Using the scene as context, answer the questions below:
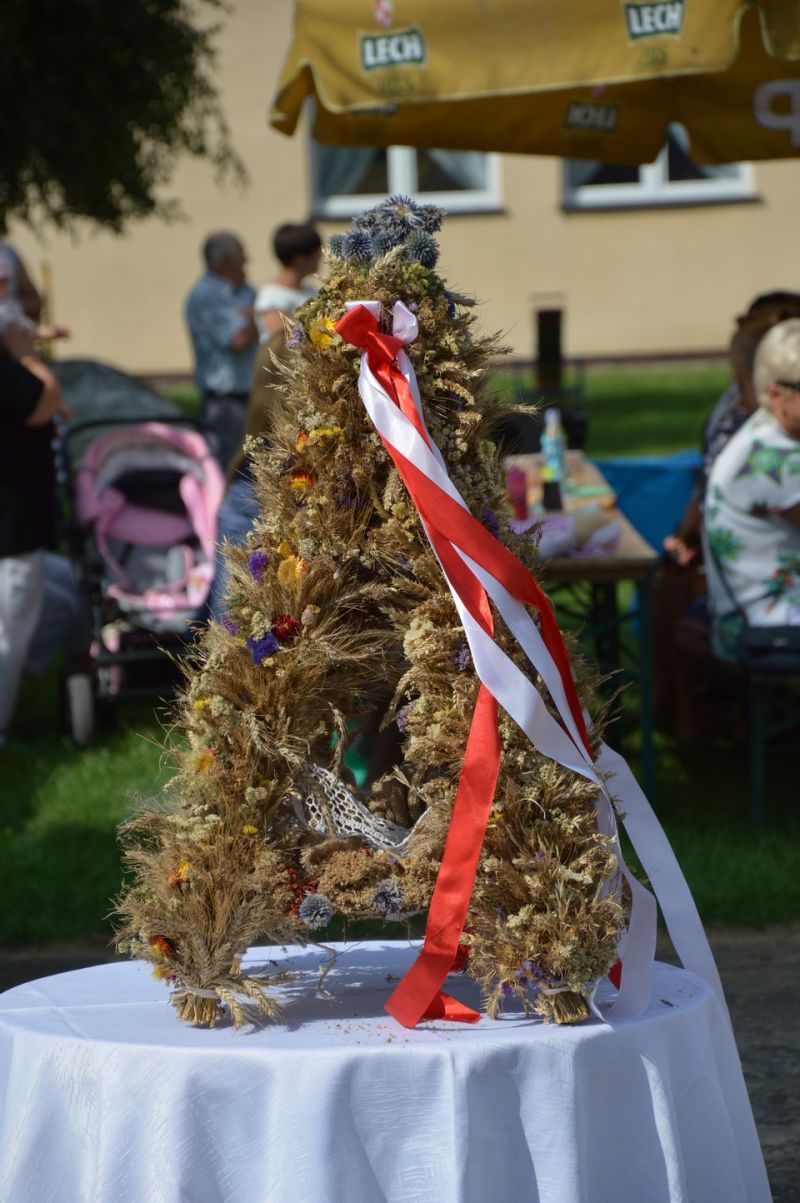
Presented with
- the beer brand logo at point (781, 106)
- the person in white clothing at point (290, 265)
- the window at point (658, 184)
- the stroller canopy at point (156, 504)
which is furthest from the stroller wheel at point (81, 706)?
the window at point (658, 184)

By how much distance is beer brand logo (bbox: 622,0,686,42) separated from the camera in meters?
5.57

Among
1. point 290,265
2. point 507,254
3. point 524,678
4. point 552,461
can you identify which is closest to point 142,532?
point 290,265

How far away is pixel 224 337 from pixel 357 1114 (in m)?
9.10

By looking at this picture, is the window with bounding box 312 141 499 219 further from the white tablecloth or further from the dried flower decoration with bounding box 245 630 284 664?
the white tablecloth

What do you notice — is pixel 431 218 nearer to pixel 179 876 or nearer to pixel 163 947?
pixel 179 876

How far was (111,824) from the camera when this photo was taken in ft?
21.3

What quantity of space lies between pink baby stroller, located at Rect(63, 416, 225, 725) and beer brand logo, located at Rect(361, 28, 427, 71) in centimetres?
263

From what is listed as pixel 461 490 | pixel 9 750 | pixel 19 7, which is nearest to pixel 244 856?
pixel 461 490

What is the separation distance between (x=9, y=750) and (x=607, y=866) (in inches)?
216

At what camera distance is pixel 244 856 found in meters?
2.78

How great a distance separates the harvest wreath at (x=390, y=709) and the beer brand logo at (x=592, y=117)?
13.7ft

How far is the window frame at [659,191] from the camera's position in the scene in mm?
22281

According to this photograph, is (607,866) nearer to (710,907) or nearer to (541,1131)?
(541,1131)

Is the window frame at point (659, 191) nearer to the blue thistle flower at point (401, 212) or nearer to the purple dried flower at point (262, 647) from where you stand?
the blue thistle flower at point (401, 212)
